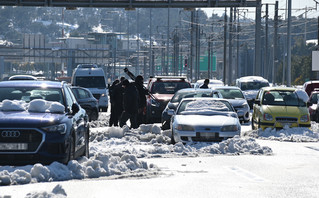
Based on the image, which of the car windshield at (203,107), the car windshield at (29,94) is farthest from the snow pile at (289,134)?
the car windshield at (29,94)

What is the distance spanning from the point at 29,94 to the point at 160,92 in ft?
50.8

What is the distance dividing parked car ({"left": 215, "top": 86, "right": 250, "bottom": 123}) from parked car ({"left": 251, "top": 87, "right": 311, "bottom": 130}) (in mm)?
5785

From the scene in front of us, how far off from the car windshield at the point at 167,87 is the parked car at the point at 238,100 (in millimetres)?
→ 2837

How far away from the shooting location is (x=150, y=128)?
2156 cm

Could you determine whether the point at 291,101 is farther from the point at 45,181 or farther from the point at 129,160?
the point at 45,181

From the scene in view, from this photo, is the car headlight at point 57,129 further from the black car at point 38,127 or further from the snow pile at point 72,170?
the snow pile at point 72,170

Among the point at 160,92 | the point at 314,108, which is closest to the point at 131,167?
the point at 160,92

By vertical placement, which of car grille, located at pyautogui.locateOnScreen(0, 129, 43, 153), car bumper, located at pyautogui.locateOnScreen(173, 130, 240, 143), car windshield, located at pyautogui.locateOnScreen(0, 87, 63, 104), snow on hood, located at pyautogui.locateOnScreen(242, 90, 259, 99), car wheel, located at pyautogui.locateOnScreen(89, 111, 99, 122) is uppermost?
car windshield, located at pyautogui.locateOnScreen(0, 87, 63, 104)

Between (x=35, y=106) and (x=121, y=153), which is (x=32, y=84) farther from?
(x=121, y=153)

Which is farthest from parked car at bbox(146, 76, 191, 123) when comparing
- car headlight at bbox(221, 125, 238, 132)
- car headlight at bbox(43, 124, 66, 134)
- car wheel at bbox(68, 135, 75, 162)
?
car headlight at bbox(43, 124, 66, 134)

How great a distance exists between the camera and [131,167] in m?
13.4

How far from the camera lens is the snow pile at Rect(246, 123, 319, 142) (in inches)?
865

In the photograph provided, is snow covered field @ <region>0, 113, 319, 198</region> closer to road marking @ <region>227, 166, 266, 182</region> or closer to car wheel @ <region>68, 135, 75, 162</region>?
road marking @ <region>227, 166, 266, 182</region>

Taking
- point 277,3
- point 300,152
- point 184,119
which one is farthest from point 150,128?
point 277,3
